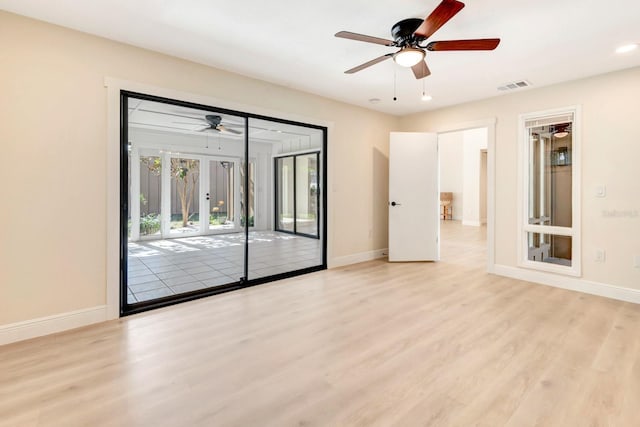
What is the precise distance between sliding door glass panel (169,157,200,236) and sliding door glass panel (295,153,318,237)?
2682mm

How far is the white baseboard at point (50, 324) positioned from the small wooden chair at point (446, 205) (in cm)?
1163

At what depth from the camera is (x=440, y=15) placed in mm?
2053

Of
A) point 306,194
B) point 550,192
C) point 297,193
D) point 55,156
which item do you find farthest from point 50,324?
point 297,193

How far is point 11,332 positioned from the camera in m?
2.51

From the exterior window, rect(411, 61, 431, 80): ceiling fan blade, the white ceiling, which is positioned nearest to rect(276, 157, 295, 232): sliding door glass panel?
the white ceiling

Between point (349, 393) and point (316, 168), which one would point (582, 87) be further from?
point (316, 168)

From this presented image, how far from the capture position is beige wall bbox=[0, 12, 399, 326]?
2512 millimetres

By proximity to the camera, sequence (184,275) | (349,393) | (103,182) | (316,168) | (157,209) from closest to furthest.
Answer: (349,393) < (103,182) < (184,275) < (157,209) < (316,168)

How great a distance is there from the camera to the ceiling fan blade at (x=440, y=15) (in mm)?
1914

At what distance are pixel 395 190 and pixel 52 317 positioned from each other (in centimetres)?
462

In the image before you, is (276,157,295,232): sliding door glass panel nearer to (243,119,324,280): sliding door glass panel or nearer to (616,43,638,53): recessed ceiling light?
(243,119,324,280): sliding door glass panel

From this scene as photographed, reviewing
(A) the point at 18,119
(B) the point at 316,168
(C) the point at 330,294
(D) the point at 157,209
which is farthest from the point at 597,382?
(D) the point at 157,209

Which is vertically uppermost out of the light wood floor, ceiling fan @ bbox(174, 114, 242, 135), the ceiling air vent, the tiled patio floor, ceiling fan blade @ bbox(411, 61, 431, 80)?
ceiling fan @ bbox(174, 114, 242, 135)

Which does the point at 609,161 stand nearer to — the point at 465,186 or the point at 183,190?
the point at 465,186
